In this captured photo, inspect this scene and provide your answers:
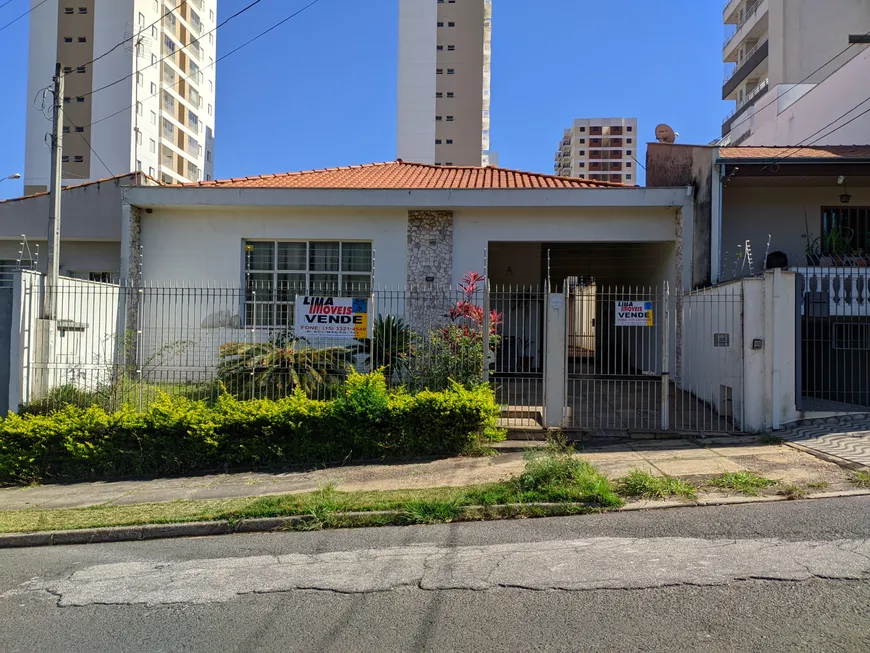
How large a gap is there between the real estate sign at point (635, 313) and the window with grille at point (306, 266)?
6.21 metres

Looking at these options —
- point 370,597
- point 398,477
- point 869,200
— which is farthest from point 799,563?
point 869,200

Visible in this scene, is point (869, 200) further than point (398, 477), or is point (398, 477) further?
point (869, 200)

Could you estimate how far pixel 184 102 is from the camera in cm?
5606

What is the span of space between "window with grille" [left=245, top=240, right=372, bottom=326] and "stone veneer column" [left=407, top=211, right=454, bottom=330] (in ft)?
3.39

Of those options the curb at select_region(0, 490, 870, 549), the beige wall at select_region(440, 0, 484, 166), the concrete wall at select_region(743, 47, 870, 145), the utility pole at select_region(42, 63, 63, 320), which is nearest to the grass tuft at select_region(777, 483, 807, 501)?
the curb at select_region(0, 490, 870, 549)

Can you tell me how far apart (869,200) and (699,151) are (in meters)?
4.15

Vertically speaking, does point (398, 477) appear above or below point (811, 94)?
below

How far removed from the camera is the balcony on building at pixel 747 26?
3538 cm

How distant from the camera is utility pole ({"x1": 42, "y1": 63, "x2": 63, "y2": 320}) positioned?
10.6 metres

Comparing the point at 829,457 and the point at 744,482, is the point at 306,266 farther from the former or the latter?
the point at 829,457

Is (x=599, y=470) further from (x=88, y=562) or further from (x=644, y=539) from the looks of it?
(x=88, y=562)

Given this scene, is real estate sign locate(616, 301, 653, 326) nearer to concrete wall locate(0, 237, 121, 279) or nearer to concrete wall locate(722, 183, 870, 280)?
concrete wall locate(722, 183, 870, 280)

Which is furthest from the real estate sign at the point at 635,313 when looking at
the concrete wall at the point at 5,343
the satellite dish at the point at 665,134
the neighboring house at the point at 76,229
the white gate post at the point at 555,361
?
the neighboring house at the point at 76,229

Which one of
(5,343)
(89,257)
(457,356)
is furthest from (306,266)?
(5,343)
